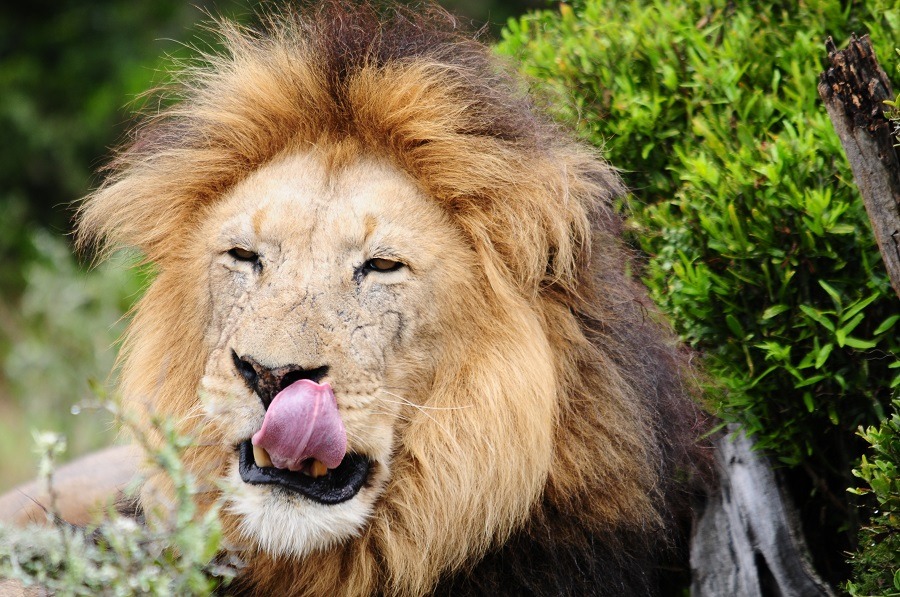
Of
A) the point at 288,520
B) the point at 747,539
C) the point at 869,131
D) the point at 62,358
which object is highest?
the point at 869,131

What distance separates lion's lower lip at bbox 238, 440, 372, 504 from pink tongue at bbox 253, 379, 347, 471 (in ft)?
0.17

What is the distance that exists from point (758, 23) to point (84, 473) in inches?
125

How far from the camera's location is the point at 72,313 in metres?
8.33

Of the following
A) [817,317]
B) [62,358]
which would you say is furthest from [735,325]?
[62,358]

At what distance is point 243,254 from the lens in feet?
9.47

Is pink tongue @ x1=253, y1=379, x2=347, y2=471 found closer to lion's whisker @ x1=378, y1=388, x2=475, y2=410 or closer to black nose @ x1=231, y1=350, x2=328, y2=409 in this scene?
black nose @ x1=231, y1=350, x2=328, y2=409

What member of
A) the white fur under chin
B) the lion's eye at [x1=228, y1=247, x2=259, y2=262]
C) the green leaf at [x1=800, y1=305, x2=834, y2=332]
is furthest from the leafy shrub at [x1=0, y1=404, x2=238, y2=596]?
the green leaf at [x1=800, y1=305, x2=834, y2=332]

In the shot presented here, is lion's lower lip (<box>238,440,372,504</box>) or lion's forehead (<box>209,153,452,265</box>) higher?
lion's forehead (<box>209,153,452,265</box>)

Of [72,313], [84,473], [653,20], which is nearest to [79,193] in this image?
[72,313]

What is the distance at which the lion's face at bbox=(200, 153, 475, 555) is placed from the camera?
2.55 m

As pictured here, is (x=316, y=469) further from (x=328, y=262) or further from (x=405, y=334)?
(x=328, y=262)

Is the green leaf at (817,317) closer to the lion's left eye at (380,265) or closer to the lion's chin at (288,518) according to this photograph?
the lion's left eye at (380,265)

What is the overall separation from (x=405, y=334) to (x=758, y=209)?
1027 mm

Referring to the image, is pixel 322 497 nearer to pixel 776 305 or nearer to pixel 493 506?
pixel 493 506
